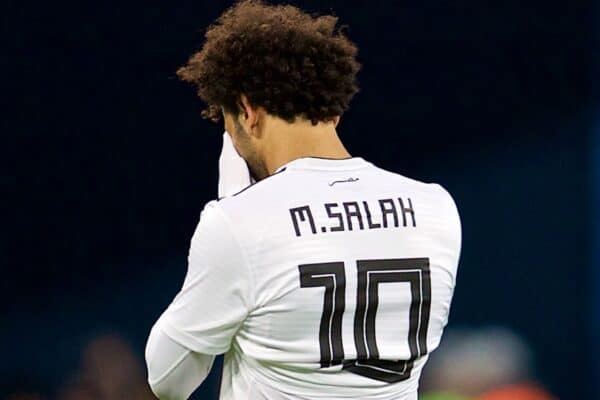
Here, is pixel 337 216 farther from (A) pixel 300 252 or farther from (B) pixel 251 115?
(B) pixel 251 115

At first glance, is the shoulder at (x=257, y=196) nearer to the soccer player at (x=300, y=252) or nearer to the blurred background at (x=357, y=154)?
the soccer player at (x=300, y=252)

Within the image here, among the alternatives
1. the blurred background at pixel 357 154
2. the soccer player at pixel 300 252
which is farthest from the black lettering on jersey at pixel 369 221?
the blurred background at pixel 357 154

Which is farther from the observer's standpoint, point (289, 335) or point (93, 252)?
point (93, 252)

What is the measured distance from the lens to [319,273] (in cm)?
108

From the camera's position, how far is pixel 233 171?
1.25 metres

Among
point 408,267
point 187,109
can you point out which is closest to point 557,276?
point 187,109

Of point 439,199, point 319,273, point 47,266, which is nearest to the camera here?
point 319,273

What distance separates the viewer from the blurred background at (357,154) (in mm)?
2166

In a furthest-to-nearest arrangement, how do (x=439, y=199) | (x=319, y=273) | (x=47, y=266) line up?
(x=47, y=266) → (x=439, y=199) → (x=319, y=273)

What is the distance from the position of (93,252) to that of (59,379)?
27 cm

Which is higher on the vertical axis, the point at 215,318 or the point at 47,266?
the point at 215,318

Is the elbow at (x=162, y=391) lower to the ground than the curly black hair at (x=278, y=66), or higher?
lower

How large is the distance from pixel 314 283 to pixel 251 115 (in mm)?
207

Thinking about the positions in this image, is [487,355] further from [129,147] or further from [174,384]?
[174,384]
